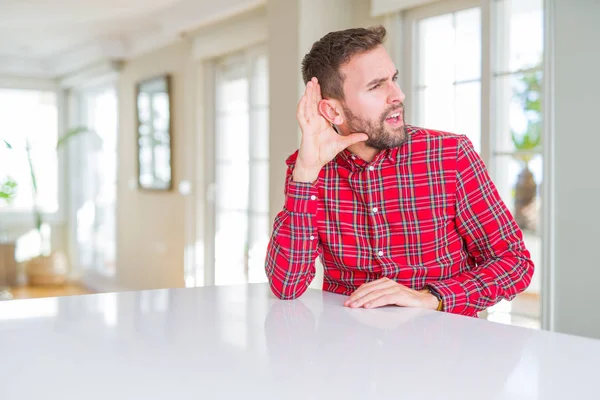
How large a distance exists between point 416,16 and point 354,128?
1.95m

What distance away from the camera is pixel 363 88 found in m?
1.75

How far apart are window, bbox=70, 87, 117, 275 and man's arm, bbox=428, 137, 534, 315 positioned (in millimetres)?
5975

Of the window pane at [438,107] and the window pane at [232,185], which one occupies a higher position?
the window pane at [438,107]

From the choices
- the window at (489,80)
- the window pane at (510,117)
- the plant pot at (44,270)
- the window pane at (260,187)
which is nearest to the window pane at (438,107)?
the window at (489,80)

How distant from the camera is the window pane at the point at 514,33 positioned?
3.04 m

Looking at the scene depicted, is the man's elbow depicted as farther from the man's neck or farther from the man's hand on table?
the man's neck

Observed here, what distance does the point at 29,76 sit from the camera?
8.27 meters

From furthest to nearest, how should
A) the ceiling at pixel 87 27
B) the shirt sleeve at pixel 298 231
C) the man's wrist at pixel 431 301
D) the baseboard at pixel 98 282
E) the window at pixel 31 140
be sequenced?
1. the window at pixel 31 140
2. the baseboard at pixel 98 282
3. the ceiling at pixel 87 27
4. the shirt sleeve at pixel 298 231
5. the man's wrist at pixel 431 301

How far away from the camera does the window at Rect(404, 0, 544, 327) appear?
3061mm

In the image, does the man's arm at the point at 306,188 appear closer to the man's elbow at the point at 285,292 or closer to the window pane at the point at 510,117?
the man's elbow at the point at 285,292

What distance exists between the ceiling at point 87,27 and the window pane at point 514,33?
6.04 ft

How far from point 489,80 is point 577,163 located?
0.64 meters

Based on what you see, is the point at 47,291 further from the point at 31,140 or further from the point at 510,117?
the point at 510,117

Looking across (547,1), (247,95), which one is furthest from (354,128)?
(247,95)
